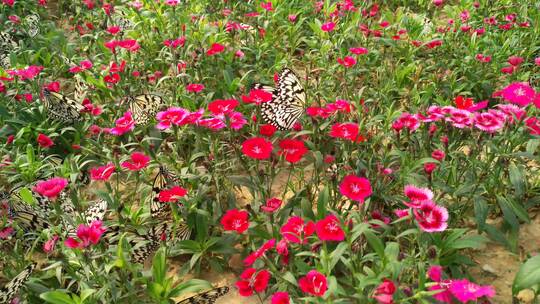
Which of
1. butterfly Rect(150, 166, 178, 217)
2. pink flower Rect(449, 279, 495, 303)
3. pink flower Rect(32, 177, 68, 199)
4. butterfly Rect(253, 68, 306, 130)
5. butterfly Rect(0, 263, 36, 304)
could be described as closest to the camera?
pink flower Rect(449, 279, 495, 303)

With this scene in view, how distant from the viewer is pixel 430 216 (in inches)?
82.4

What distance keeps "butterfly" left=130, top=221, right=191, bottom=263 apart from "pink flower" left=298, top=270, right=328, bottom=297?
3.40ft

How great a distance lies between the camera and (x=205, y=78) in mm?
4254

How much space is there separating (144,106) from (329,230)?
2.26 m

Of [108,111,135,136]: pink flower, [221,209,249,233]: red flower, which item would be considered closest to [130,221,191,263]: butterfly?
[221,209,249,233]: red flower

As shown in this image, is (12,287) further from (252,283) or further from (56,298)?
(252,283)

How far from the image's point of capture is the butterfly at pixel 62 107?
382cm

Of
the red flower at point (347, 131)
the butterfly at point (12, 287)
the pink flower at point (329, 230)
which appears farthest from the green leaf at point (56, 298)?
the red flower at point (347, 131)

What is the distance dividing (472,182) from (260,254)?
1.55 meters

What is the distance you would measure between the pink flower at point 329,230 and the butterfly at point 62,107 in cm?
257

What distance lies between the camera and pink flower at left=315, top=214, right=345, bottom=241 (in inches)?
82.3

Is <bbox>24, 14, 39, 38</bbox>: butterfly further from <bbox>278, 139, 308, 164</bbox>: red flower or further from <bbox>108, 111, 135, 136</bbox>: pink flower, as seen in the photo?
<bbox>278, 139, 308, 164</bbox>: red flower

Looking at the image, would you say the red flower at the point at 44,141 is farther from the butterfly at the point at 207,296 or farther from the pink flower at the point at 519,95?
the pink flower at the point at 519,95

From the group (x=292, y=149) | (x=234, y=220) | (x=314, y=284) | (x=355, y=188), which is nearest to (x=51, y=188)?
(x=234, y=220)
